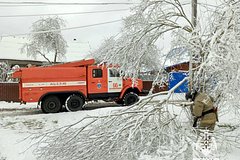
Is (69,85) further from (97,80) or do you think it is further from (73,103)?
(97,80)

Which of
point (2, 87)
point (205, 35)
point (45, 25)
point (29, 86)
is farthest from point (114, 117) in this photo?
point (45, 25)

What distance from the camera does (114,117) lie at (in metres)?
5.68

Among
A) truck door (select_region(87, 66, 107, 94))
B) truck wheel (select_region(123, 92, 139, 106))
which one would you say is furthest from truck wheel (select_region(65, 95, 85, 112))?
truck wheel (select_region(123, 92, 139, 106))

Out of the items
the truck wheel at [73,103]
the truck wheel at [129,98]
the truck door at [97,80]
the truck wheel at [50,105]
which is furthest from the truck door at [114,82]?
the truck wheel at [50,105]

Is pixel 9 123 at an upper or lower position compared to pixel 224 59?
lower

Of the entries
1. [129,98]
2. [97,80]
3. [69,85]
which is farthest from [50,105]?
[129,98]

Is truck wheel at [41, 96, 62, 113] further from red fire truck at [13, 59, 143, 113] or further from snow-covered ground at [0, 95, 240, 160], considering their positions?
snow-covered ground at [0, 95, 240, 160]

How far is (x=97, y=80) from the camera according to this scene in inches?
601

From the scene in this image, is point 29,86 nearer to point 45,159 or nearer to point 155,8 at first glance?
point 155,8

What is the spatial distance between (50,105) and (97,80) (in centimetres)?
231

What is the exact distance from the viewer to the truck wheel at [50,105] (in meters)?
14.3

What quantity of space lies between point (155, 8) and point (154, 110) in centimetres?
350

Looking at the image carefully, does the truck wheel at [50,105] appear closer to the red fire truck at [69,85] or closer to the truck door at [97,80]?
the red fire truck at [69,85]

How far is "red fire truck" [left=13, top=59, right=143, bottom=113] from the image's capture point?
1405 cm
